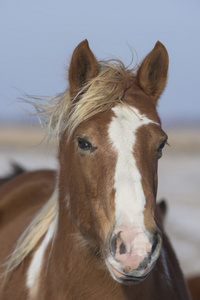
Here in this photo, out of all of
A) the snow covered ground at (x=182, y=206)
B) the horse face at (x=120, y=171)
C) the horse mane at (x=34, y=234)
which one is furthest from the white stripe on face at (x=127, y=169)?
the horse mane at (x=34, y=234)

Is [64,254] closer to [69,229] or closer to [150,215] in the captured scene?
[69,229]

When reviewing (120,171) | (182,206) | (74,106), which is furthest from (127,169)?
(182,206)

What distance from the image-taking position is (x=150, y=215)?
2.56 metres

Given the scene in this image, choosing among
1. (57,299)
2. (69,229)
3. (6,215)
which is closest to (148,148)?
(69,229)

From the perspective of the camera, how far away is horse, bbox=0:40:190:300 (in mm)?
2549

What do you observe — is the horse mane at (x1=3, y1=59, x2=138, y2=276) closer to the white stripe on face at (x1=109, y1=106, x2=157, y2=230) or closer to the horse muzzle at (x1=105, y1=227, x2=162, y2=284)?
the white stripe on face at (x1=109, y1=106, x2=157, y2=230)

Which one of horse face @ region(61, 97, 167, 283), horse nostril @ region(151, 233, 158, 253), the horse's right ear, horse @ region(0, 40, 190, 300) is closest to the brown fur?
horse @ region(0, 40, 190, 300)

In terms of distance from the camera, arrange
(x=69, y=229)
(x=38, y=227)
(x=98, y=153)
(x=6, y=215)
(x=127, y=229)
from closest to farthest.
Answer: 1. (x=127, y=229)
2. (x=98, y=153)
3. (x=69, y=229)
4. (x=38, y=227)
5. (x=6, y=215)

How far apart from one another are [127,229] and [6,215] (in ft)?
7.99

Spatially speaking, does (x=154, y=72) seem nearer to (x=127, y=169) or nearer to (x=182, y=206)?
(x=127, y=169)

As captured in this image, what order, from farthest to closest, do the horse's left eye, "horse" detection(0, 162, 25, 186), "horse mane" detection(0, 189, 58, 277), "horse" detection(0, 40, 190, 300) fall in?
"horse" detection(0, 162, 25, 186) → "horse mane" detection(0, 189, 58, 277) → the horse's left eye → "horse" detection(0, 40, 190, 300)

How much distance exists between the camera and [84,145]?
287 cm

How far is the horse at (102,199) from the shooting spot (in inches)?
100

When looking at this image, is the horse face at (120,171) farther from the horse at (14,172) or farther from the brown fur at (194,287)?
the brown fur at (194,287)
